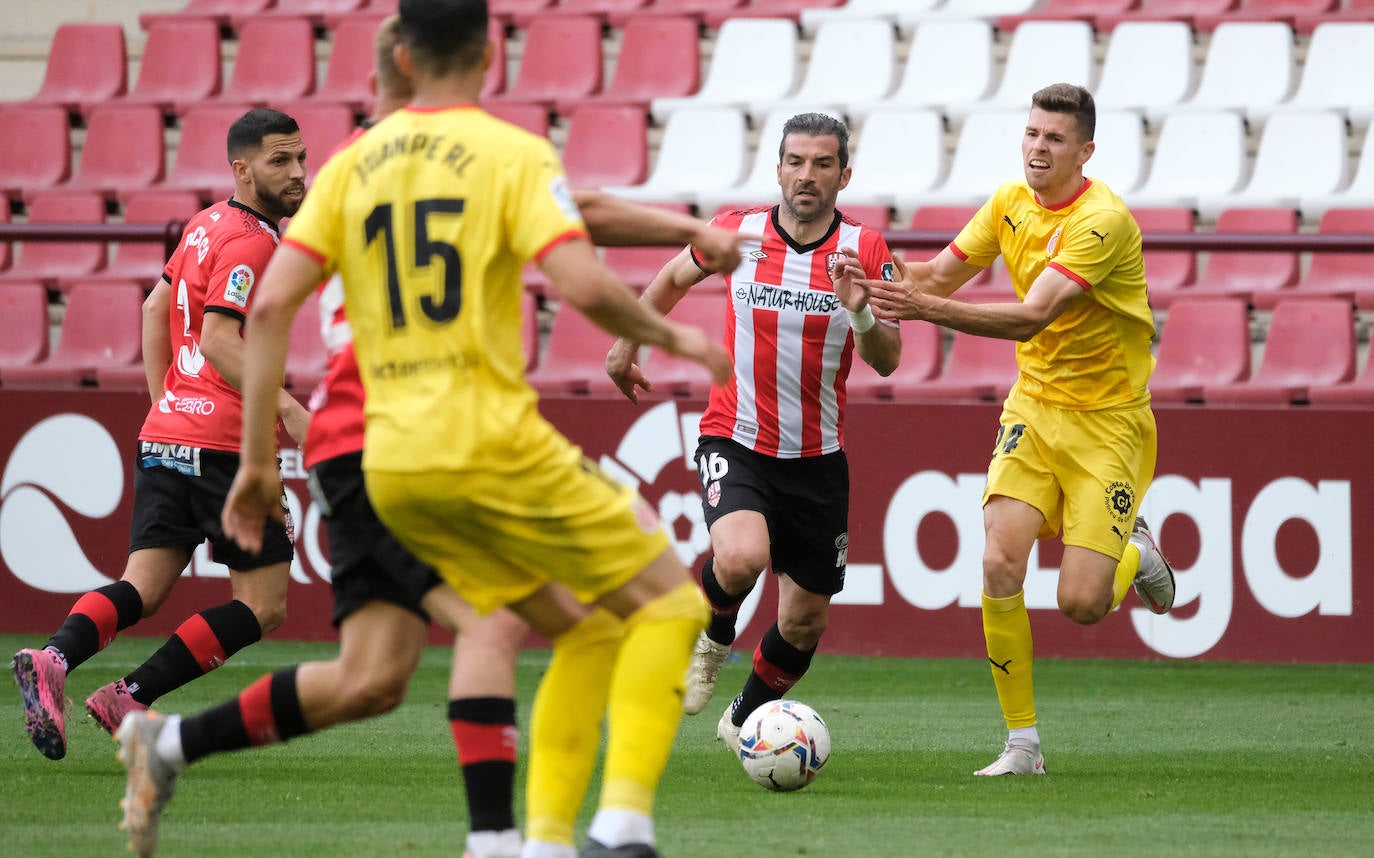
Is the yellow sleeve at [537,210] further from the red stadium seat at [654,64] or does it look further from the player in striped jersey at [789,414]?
the red stadium seat at [654,64]

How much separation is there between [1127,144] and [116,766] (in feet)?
25.1

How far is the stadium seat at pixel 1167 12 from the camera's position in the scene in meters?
12.4

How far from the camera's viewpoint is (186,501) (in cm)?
649

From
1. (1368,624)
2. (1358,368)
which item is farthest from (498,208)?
(1358,368)

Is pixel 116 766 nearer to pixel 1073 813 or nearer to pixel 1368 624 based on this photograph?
pixel 1073 813

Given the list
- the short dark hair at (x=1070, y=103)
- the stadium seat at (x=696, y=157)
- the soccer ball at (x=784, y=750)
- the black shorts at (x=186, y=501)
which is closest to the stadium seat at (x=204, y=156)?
the stadium seat at (x=696, y=157)

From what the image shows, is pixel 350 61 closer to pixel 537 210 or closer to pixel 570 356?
pixel 570 356

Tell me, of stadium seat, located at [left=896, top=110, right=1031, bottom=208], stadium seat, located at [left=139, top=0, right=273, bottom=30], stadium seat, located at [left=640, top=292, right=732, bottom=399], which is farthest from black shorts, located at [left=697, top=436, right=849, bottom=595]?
stadium seat, located at [left=139, top=0, right=273, bottom=30]

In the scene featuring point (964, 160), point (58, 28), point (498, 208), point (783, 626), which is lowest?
point (783, 626)

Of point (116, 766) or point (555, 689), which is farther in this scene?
point (116, 766)

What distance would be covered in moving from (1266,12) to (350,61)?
6.41 metres

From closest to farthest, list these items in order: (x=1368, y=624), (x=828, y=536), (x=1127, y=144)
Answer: (x=828, y=536)
(x=1368, y=624)
(x=1127, y=144)

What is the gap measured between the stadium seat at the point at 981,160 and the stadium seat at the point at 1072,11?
3.06ft

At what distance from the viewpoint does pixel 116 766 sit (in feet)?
20.5
